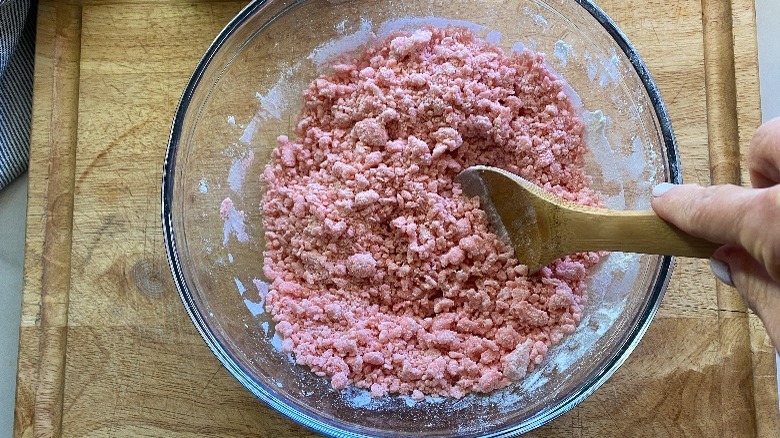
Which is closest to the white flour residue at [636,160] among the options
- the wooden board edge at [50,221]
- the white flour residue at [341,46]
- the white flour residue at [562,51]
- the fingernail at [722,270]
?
the white flour residue at [562,51]

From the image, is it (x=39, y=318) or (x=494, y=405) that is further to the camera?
(x=39, y=318)

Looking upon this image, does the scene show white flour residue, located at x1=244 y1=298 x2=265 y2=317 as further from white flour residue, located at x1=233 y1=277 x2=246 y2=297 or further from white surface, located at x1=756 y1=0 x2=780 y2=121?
white surface, located at x1=756 y1=0 x2=780 y2=121

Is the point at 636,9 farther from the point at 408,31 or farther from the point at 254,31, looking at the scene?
the point at 254,31

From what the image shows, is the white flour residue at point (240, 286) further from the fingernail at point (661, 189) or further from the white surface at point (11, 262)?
the fingernail at point (661, 189)

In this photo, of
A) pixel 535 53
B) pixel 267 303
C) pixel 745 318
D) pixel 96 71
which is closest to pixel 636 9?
pixel 535 53

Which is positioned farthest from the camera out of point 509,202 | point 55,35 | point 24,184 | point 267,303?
point 24,184

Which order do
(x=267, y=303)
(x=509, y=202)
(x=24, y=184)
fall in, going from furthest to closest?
(x=24, y=184) → (x=267, y=303) → (x=509, y=202)

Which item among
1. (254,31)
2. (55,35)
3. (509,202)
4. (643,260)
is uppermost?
(55,35)

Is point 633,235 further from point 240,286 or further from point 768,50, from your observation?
point 768,50
